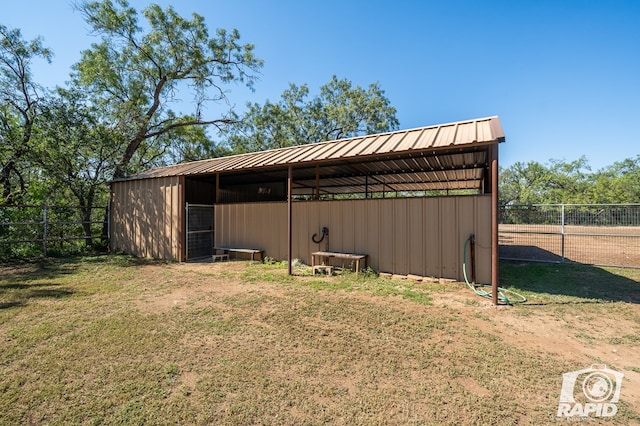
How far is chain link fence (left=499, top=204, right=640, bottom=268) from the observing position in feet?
24.2

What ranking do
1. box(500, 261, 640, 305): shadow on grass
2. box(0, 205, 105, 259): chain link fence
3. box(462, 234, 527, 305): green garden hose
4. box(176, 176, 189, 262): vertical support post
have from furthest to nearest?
1. box(0, 205, 105, 259): chain link fence
2. box(176, 176, 189, 262): vertical support post
3. box(500, 261, 640, 305): shadow on grass
4. box(462, 234, 527, 305): green garden hose

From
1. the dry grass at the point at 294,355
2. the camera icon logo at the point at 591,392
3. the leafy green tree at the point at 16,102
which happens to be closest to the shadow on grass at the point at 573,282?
the dry grass at the point at 294,355

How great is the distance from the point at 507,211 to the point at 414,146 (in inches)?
209

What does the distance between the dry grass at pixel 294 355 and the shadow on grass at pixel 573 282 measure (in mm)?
125

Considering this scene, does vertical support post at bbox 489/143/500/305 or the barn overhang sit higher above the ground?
the barn overhang

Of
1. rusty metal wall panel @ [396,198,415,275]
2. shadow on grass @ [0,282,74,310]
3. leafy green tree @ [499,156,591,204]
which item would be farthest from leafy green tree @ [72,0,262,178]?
leafy green tree @ [499,156,591,204]

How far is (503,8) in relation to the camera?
8.23 meters

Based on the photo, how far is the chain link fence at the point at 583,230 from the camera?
7383 mm

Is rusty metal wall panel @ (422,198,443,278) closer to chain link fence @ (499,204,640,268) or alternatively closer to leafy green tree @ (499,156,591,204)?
chain link fence @ (499,204,640,268)

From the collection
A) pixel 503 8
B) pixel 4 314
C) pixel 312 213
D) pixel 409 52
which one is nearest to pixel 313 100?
pixel 409 52

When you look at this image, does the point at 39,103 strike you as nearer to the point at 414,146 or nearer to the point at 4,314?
the point at 4,314

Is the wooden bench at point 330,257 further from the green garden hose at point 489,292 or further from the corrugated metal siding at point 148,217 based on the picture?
the corrugated metal siding at point 148,217

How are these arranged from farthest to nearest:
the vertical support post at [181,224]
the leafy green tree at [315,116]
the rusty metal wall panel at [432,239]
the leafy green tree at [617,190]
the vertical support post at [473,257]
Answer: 1. the leafy green tree at [617,190]
2. the leafy green tree at [315,116]
3. the vertical support post at [181,224]
4. the rusty metal wall panel at [432,239]
5. the vertical support post at [473,257]

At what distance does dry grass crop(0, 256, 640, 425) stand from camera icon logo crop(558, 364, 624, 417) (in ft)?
0.22
